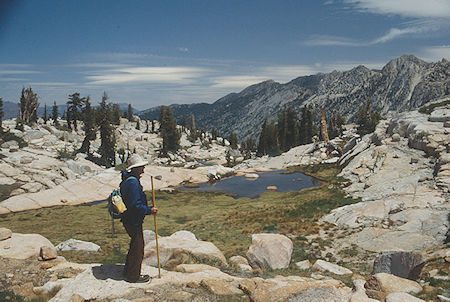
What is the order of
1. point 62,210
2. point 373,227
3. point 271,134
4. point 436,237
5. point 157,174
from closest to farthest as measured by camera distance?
point 436,237 < point 373,227 < point 62,210 < point 157,174 < point 271,134

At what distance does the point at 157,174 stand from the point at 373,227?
43.5 metres

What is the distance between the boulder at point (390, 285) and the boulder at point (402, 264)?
1.17m

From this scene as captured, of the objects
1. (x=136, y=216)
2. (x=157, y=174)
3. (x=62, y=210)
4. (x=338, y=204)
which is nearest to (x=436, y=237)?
(x=338, y=204)

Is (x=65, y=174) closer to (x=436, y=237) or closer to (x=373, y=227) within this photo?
(x=373, y=227)

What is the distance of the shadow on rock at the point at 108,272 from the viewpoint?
31.1 ft

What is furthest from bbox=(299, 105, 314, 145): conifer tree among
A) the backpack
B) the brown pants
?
the backpack

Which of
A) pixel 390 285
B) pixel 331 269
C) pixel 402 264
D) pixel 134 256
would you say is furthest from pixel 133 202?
pixel 331 269

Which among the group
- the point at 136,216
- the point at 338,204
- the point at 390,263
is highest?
the point at 136,216

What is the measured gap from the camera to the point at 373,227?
20.3 m

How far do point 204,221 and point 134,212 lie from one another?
2169cm

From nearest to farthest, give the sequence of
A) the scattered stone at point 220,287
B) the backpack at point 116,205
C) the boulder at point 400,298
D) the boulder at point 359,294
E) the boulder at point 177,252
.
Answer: the boulder at point 400,298 < the boulder at point 359,294 < the backpack at point 116,205 < the scattered stone at point 220,287 < the boulder at point 177,252

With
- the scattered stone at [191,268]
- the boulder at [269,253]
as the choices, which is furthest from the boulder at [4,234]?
the boulder at [269,253]

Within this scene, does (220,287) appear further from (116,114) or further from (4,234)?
(116,114)

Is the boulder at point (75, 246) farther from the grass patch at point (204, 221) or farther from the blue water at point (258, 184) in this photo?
the blue water at point (258, 184)
